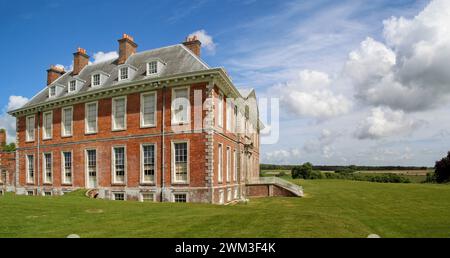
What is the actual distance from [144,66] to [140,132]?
5939 mm

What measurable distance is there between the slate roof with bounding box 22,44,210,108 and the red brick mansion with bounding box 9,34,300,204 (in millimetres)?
109

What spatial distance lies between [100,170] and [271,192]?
1682cm

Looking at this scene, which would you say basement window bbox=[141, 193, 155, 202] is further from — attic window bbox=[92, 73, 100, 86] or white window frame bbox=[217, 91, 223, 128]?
attic window bbox=[92, 73, 100, 86]

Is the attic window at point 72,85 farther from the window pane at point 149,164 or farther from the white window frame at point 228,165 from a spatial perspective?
the white window frame at point 228,165

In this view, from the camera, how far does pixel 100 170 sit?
2792 centimetres

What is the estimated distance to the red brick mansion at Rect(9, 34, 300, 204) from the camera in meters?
24.0

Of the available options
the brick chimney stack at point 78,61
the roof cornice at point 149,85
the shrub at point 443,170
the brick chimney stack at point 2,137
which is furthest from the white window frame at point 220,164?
the shrub at point 443,170

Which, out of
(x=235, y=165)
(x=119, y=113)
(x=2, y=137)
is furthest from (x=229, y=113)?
(x=2, y=137)

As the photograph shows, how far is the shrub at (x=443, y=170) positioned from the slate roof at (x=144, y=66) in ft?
224

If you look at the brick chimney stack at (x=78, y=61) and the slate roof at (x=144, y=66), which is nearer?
the slate roof at (x=144, y=66)

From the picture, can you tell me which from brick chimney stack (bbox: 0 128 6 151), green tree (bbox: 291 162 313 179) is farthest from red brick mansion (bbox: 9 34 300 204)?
green tree (bbox: 291 162 313 179)

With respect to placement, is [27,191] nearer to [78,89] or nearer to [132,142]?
[78,89]

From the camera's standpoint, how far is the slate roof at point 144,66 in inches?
1007

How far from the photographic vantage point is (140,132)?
2591 centimetres
